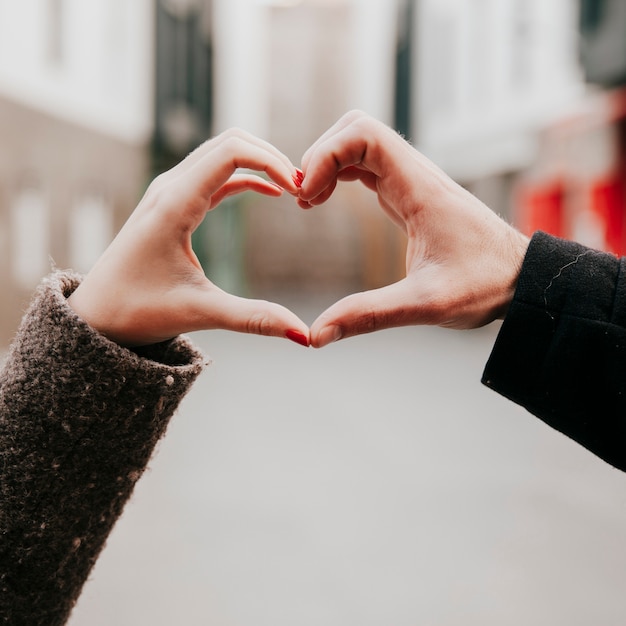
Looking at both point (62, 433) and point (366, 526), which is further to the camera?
point (366, 526)

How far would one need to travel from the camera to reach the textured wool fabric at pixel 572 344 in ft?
2.23

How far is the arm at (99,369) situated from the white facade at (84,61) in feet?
16.8

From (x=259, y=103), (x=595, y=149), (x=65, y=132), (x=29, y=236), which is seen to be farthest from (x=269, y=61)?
(x=29, y=236)

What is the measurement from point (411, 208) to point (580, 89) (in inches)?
258

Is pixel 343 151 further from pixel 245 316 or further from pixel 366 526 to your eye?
pixel 366 526

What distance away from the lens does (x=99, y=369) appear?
0.64 m

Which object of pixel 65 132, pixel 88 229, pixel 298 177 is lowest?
pixel 88 229

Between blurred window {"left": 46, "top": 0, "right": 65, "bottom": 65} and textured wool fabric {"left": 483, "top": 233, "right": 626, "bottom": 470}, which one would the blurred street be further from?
blurred window {"left": 46, "top": 0, "right": 65, "bottom": 65}

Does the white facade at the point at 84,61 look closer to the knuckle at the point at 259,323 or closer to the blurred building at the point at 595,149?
the blurred building at the point at 595,149

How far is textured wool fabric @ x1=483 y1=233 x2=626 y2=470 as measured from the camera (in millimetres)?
680

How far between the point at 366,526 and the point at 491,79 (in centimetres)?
739

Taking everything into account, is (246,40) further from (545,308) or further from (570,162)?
(545,308)

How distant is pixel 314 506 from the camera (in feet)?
7.97

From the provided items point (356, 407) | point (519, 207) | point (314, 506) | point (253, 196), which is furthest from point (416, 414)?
point (253, 196)
